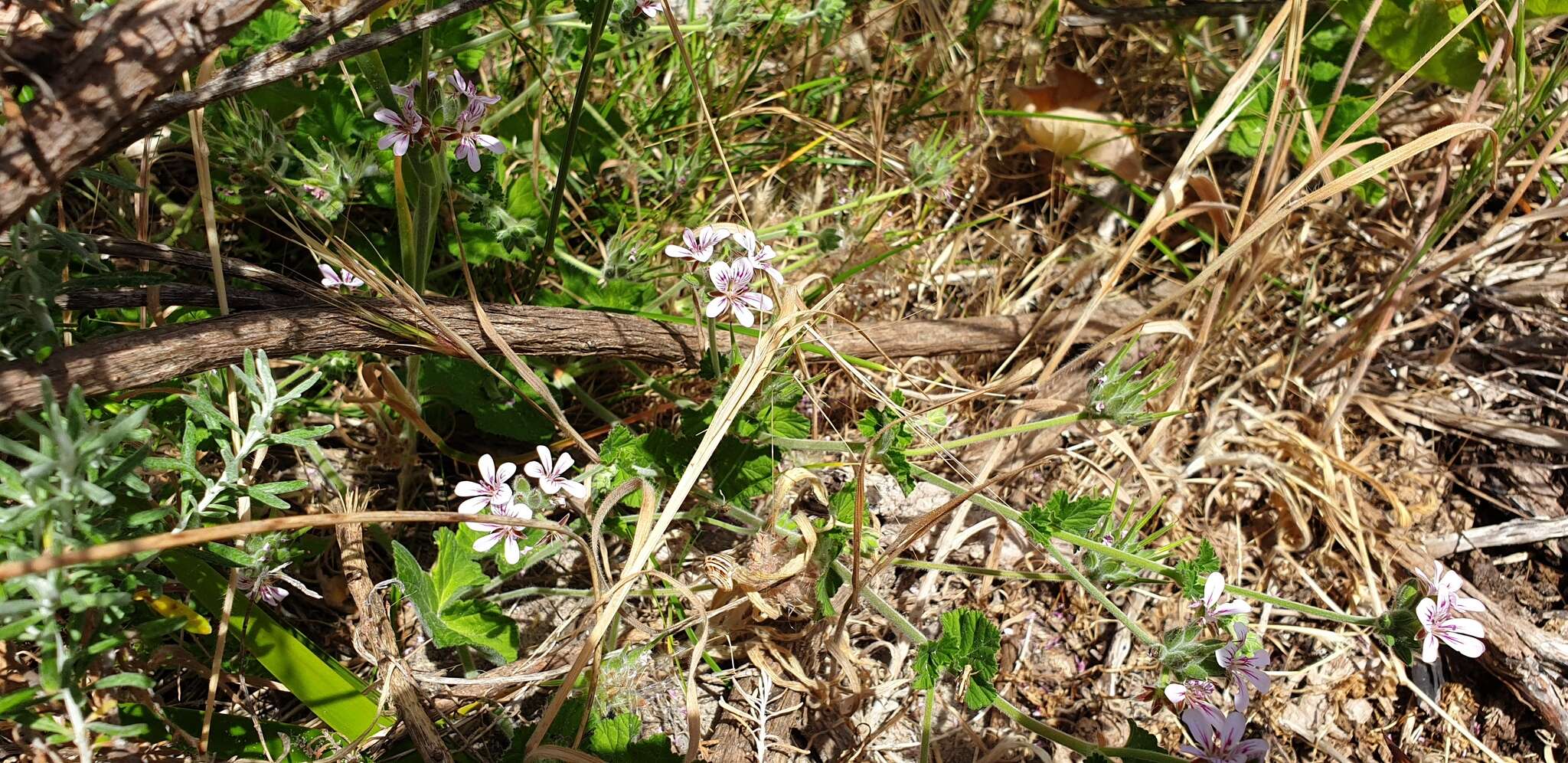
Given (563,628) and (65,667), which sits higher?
(65,667)

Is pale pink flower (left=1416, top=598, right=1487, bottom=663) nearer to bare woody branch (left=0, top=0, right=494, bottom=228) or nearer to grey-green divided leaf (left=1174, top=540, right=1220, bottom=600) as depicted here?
grey-green divided leaf (left=1174, top=540, right=1220, bottom=600)

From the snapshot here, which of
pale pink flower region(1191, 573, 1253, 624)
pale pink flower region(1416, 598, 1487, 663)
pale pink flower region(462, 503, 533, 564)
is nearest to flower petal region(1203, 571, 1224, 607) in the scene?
pale pink flower region(1191, 573, 1253, 624)

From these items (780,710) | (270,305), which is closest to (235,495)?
(270,305)

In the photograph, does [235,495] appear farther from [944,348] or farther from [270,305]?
[944,348]

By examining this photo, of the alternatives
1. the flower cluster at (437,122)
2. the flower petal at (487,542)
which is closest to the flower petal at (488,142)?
the flower cluster at (437,122)

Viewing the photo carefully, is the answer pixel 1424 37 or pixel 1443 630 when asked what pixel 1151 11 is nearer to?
pixel 1424 37

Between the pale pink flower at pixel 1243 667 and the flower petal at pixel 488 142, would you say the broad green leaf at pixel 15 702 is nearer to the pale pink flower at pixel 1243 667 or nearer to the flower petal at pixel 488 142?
the flower petal at pixel 488 142
